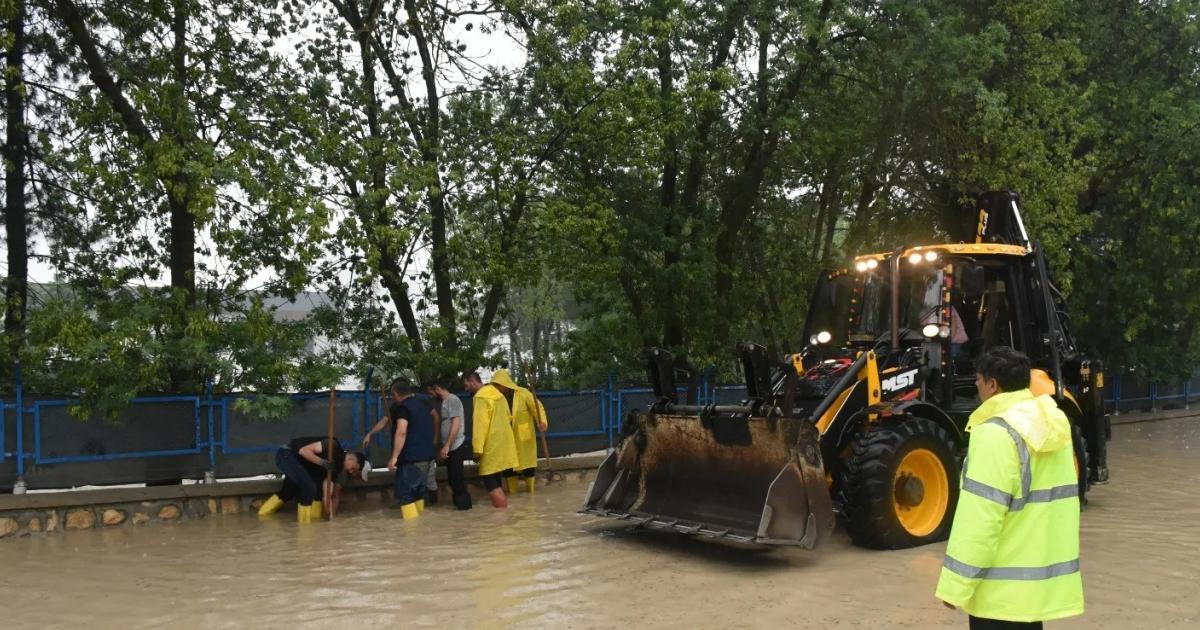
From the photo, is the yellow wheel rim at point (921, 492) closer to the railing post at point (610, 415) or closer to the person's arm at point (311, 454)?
the person's arm at point (311, 454)

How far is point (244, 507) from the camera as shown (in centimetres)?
1232

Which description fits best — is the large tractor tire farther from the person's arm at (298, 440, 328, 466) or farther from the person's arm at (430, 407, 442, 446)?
the person's arm at (298, 440, 328, 466)

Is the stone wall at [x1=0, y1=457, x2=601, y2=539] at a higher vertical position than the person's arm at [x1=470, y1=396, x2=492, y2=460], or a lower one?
lower

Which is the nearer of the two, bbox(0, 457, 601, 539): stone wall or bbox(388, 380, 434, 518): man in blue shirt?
bbox(0, 457, 601, 539): stone wall

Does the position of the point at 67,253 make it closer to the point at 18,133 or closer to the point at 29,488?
the point at 18,133

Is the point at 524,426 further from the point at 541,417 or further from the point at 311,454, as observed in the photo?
the point at 311,454

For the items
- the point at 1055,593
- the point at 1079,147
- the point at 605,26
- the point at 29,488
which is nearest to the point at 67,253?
the point at 29,488

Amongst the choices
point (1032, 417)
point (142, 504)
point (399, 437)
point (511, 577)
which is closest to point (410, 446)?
point (399, 437)

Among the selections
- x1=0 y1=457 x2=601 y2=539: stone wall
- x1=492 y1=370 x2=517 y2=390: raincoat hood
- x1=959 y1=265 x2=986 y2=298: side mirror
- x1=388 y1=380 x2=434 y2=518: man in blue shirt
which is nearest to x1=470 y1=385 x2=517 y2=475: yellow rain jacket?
x1=492 y1=370 x2=517 y2=390: raincoat hood

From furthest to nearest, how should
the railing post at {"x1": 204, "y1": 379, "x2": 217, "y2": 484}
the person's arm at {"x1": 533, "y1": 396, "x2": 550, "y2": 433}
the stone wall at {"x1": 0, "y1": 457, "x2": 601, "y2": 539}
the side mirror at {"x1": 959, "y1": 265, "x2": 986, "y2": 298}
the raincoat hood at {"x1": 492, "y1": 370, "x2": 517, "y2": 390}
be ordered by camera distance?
the person's arm at {"x1": 533, "y1": 396, "x2": 550, "y2": 433} < the raincoat hood at {"x1": 492, "y1": 370, "x2": 517, "y2": 390} < the railing post at {"x1": 204, "y1": 379, "x2": 217, "y2": 484} < the stone wall at {"x1": 0, "y1": 457, "x2": 601, "y2": 539} < the side mirror at {"x1": 959, "y1": 265, "x2": 986, "y2": 298}

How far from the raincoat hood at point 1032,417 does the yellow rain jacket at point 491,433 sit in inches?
342

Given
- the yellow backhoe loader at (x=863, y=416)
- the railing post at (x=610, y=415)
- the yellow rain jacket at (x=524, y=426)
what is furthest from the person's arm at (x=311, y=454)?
the railing post at (x=610, y=415)

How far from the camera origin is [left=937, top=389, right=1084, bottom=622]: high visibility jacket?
4.05 meters

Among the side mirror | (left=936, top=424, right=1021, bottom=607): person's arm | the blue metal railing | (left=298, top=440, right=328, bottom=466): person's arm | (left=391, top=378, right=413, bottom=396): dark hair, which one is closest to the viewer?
(left=936, top=424, right=1021, bottom=607): person's arm
